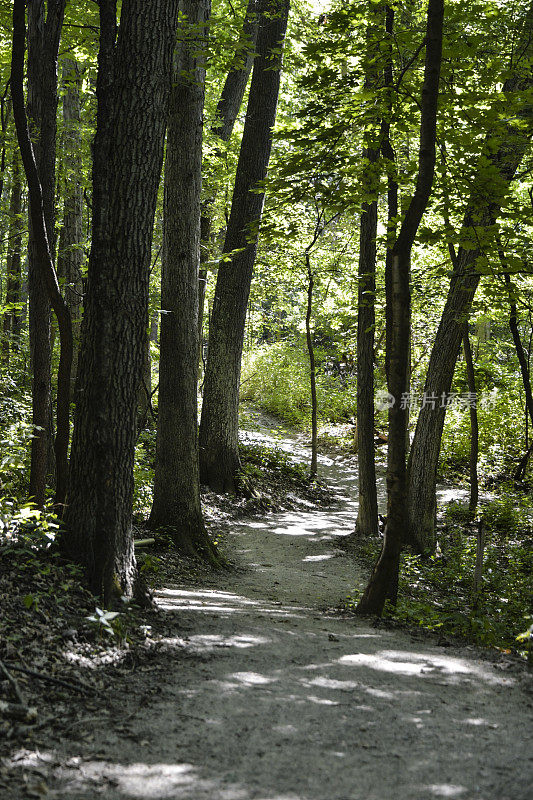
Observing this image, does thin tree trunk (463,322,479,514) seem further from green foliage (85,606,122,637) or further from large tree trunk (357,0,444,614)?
green foliage (85,606,122,637)

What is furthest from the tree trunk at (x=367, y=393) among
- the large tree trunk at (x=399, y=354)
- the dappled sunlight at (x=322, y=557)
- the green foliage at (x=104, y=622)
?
the green foliage at (x=104, y=622)

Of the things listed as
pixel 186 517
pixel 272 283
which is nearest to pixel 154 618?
pixel 186 517

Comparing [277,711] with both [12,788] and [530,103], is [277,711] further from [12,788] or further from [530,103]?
[530,103]

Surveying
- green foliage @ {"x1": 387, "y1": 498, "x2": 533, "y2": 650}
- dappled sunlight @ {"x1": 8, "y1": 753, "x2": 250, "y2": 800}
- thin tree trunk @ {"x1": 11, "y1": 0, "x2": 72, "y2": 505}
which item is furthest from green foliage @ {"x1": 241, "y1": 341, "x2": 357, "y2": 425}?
dappled sunlight @ {"x1": 8, "y1": 753, "x2": 250, "y2": 800}

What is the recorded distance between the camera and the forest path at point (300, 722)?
8.04 feet

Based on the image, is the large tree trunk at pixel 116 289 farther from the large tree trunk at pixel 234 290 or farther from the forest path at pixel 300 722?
the large tree trunk at pixel 234 290

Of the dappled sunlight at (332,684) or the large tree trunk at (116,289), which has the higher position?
the large tree trunk at (116,289)

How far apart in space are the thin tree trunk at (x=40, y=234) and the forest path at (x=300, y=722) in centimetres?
150

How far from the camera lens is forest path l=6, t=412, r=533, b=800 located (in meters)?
2.45

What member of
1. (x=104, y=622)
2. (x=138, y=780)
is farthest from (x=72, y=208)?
(x=138, y=780)

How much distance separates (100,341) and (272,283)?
15997mm

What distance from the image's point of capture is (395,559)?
203 inches

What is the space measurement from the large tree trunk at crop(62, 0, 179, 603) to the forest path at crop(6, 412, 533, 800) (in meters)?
0.86

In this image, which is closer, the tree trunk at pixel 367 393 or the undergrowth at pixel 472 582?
the undergrowth at pixel 472 582
